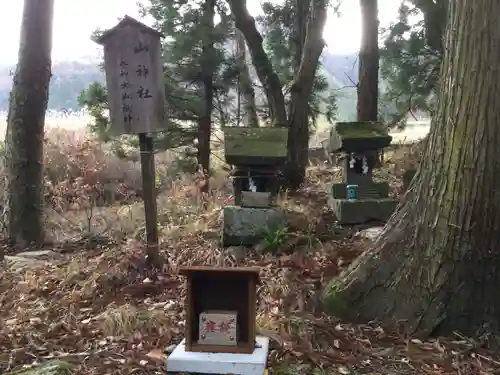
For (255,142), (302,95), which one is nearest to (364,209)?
(255,142)

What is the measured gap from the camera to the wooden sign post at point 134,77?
5.03m

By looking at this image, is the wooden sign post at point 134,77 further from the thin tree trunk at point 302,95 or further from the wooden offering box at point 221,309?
the thin tree trunk at point 302,95

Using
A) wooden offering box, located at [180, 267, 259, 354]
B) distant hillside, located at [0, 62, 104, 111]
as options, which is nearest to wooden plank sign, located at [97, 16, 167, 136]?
wooden offering box, located at [180, 267, 259, 354]

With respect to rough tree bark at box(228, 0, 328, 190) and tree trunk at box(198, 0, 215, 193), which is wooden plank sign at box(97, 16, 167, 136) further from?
tree trunk at box(198, 0, 215, 193)

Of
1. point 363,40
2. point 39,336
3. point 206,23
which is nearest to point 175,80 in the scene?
point 206,23

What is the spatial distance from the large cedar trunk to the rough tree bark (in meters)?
4.53

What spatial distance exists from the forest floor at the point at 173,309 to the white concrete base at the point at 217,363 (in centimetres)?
24

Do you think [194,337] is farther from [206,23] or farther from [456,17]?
[206,23]

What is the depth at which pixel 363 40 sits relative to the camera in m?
9.70

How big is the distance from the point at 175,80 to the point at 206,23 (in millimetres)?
1040

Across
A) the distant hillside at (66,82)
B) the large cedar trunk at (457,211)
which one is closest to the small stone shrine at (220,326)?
the large cedar trunk at (457,211)

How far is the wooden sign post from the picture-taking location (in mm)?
5027

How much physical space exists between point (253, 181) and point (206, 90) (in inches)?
140

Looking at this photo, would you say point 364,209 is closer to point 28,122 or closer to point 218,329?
point 218,329
